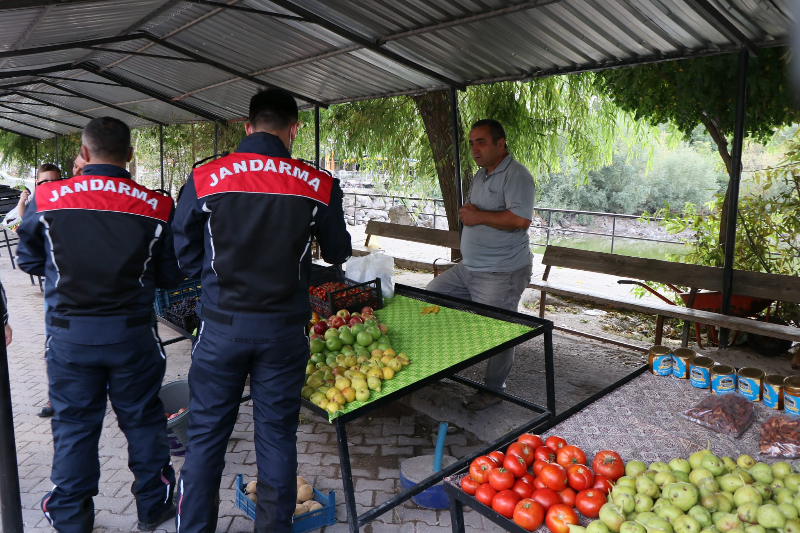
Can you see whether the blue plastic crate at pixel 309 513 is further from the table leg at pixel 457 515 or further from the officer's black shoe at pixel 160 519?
the table leg at pixel 457 515

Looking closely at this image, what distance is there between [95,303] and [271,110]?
1.22 m

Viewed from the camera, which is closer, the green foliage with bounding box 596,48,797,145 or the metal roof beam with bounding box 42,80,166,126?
the green foliage with bounding box 596,48,797,145

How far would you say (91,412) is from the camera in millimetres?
2725

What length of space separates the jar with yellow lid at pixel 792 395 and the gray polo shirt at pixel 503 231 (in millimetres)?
1910

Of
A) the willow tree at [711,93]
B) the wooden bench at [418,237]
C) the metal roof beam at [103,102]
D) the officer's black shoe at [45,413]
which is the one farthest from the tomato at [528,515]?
the metal roof beam at [103,102]

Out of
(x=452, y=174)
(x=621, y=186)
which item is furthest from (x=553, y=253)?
(x=621, y=186)

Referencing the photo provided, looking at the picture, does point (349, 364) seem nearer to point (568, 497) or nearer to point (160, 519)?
point (160, 519)

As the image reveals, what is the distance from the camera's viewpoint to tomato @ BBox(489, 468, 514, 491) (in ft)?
6.90

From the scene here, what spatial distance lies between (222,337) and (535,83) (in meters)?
6.64

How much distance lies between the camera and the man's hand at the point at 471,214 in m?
4.28

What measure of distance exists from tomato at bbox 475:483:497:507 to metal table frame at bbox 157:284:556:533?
315 mm

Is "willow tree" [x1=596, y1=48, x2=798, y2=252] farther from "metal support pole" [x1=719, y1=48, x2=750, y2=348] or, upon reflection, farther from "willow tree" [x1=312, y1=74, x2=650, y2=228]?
"willow tree" [x1=312, y1=74, x2=650, y2=228]

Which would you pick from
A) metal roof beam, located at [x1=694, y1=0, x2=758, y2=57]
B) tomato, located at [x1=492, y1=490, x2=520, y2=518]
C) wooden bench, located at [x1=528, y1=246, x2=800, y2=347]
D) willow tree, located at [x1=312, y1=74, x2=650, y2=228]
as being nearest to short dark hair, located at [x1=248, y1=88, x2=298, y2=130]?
tomato, located at [x1=492, y1=490, x2=520, y2=518]

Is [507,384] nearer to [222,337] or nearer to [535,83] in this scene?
[222,337]
